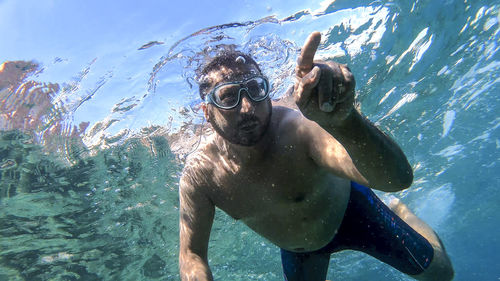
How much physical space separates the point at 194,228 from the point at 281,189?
4.33ft

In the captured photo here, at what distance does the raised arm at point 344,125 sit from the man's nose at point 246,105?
1.09 meters

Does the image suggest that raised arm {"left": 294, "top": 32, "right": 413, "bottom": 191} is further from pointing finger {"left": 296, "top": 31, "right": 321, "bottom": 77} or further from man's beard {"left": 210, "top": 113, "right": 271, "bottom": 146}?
man's beard {"left": 210, "top": 113, "right": 271, "bottom": 146}

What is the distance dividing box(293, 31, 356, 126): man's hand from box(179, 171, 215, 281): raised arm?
2.67 meters

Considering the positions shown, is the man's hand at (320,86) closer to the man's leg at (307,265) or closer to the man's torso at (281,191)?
the man's torso at (281,191)

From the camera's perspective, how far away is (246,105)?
400cm

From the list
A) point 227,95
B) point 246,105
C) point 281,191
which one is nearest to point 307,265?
point 281,191

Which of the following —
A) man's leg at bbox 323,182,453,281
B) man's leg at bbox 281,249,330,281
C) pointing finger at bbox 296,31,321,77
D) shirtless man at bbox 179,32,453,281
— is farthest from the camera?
man's leg at bbox 281,249,330,281

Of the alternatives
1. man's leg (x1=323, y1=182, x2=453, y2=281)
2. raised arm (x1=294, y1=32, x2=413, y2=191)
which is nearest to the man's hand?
raised arm (x1=294, y1=32, x2=413, y2=191)

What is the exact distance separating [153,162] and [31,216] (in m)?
4.77

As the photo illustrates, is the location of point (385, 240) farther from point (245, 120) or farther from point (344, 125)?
point (344, 125)

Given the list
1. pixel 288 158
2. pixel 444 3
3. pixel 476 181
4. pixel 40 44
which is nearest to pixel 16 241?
pixel 40 44

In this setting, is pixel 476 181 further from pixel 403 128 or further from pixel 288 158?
pixel 288 158

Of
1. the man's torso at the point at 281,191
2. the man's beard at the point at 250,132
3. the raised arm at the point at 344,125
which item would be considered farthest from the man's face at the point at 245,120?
the raised arm at the point at 344,125

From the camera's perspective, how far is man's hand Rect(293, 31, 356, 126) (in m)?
2.08
